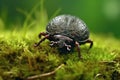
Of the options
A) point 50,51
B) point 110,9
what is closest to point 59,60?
point 50,51

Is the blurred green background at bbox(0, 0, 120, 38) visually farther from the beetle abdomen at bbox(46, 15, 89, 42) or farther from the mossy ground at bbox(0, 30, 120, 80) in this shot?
the mossy ground at bbox(0, 30, 120, 80)

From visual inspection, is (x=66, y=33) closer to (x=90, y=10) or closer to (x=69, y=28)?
(x=69, y=28)

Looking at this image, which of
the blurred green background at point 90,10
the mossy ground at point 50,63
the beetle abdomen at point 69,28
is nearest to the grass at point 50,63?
the mossy ground at point 50,63

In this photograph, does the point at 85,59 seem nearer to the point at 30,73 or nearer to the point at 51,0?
the point at 30,73

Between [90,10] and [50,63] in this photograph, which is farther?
[90,10]

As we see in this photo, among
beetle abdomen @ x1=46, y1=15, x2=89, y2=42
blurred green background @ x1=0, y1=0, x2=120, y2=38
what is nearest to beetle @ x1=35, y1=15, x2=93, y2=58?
beetle abdomen @ x1=46, y1=15, x2=89, y2=42

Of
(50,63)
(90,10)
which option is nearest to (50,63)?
(50,63)

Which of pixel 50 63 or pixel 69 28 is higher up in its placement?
pixel 69 28
